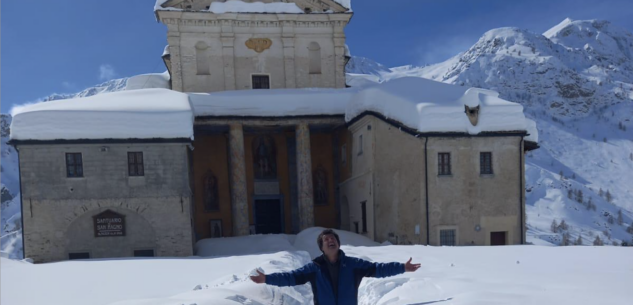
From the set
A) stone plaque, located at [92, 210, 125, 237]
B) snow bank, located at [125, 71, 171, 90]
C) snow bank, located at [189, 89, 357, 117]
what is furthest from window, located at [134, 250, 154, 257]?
snow bank, located at [125, 71, 171, 90]

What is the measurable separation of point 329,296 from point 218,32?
94.9ft

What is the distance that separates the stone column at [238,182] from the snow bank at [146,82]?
11724 mm

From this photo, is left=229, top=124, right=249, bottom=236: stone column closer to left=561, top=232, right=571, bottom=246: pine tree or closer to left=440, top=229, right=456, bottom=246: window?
left=440, top=229, right=456, bottom=246: window

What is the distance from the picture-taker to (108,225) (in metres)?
22.5

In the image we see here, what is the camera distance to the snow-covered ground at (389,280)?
811cm

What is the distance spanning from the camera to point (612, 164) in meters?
107

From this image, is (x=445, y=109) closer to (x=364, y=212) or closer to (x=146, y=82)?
(x=364, y=212)

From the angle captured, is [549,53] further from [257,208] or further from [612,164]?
[257,208]

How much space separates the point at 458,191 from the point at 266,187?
12.9 m

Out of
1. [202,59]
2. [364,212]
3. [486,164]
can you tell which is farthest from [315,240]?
[202,59]

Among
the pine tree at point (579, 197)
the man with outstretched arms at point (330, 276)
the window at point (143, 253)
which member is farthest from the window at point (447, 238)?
the pine tree at point (579, 197)

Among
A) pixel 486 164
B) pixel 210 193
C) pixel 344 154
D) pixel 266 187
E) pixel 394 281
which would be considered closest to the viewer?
pixel 394 281

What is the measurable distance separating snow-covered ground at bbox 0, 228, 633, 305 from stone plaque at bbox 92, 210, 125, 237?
5221 mm

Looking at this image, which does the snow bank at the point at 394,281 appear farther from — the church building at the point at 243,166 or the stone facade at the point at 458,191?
the church building at the point at 243,166
